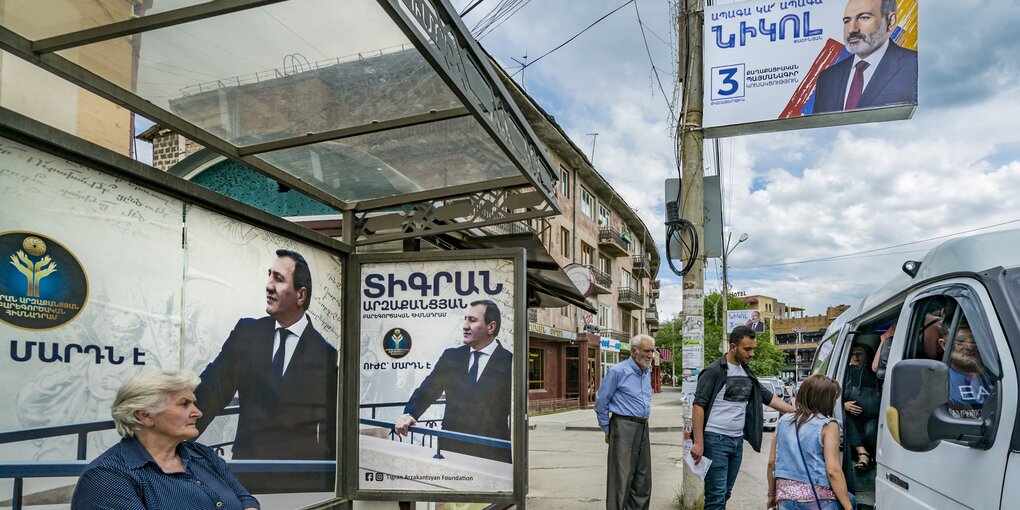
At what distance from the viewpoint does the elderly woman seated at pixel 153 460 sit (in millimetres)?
2713

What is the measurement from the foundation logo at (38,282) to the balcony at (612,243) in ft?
129

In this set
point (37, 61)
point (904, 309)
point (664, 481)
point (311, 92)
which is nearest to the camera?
point (37, 61)

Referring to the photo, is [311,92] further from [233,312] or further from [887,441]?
[887,441]

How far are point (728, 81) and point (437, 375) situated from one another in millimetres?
5442

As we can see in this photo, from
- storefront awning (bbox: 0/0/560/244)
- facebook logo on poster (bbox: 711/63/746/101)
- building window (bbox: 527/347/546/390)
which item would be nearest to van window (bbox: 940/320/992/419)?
storefront awning (bbox: 0/0/560/244)

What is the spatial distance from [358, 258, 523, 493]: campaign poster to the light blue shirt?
6.86 ft

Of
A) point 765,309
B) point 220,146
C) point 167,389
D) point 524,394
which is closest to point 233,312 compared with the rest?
point 220,146

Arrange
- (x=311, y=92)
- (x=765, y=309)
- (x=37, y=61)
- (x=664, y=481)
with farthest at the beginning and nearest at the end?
(x=765, y=309), (x=664, y=481), (x=311, y=92), (x=37, y=61)

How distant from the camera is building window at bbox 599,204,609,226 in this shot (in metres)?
42.8

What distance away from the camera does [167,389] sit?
291cm

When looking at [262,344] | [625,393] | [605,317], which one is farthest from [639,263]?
[262,344]

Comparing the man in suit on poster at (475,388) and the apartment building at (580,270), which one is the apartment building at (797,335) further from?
the man in suit on poster at (475,388)

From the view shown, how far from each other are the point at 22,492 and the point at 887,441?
4245 mm

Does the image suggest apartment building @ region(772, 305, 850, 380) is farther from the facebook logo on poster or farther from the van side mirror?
the van side mirror
